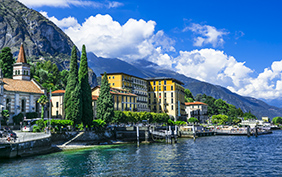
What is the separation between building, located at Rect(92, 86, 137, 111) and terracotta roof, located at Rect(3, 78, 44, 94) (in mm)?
29114

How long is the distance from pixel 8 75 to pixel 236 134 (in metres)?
93.1

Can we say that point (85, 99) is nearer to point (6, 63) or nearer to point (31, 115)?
point (31, 115)

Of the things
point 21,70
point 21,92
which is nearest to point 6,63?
point 21,70

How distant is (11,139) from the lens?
44938 mm

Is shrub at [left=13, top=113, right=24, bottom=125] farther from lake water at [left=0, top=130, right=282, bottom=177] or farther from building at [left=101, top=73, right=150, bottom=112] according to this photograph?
building at [left=101, top=73, right=150, bottom=112]

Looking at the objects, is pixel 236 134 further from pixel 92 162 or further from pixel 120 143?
pixel 92 162

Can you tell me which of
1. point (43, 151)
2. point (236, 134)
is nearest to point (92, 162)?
point (43, 151)

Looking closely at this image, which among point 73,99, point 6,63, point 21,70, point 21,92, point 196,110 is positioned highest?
point 6,63

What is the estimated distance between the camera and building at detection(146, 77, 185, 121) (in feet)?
489

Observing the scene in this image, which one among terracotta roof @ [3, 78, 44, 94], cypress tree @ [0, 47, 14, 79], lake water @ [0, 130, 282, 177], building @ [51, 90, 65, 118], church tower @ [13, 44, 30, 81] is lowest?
lake water @ [0, 130, 282, 177]

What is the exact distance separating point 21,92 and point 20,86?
9.23 ft

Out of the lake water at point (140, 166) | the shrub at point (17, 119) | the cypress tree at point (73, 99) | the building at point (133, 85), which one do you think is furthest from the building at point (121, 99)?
the lake water at point (140, 166)

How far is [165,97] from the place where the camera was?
15062 centimetres

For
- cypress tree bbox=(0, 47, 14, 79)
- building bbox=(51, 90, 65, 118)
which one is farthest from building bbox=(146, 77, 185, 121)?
cypress tree bbox=(0, 47, 14, 79)
